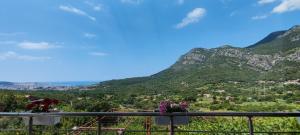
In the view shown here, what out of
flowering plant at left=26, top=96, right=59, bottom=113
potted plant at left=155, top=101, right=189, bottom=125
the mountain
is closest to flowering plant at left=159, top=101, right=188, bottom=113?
potted plant at left=155, top=101, right=189, bottom=125

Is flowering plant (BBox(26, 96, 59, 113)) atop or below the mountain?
below

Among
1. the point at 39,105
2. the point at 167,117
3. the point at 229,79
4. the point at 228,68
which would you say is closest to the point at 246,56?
the point at 228,68

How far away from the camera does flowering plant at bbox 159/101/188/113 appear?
3.12 metres

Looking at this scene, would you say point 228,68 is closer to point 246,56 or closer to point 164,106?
point 246,56

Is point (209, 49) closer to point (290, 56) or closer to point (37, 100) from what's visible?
point (290, 56)

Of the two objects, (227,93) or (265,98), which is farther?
(227,93)

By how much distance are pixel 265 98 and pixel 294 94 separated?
533cm

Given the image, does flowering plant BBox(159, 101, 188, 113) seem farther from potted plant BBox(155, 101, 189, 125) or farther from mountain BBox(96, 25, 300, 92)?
mountain BBox(96, 25, 300, 92)

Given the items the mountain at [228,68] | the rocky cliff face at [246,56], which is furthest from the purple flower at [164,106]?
the rocky cliff face at [246,56]

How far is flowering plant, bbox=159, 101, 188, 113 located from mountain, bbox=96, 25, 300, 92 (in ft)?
246

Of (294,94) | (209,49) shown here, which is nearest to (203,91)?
(294,94)

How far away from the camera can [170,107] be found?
10.3 feet

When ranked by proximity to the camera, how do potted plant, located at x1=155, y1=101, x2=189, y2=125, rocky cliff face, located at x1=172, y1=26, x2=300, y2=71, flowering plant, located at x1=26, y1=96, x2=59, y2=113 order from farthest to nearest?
rocky cliff face, located at x1=172, y1=26, x2=300, y2=71 < flowering plant, located at x1=26, y1=96, x2=59, y2=113 < potted plant, located at x1=155, y1=101, x2=189, y2=125

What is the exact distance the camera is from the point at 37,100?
3613 mm
